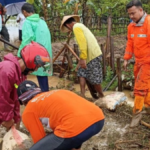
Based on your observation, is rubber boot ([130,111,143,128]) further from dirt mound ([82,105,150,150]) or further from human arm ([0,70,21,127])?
human arm ([0,70,21,127])

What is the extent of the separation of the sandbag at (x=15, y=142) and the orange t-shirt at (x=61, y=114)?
0.60 metres

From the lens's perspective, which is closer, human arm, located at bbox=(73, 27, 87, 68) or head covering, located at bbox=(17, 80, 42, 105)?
head covering, located at bbox=(17, 80, 42, 105)

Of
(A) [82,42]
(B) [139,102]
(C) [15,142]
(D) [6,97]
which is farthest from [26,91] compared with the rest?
(A) [82,42]

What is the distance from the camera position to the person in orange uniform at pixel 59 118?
2195 millimetres

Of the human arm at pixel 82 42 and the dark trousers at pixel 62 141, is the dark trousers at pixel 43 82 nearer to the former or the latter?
the human arm at pixel 82 42

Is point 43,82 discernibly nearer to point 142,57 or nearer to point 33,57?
point 142,57

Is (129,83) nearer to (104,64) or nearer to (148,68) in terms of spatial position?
(104,64)

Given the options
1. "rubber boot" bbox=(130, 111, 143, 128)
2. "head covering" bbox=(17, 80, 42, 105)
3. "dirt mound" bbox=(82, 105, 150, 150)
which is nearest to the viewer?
"head covering" bbox=(17, 80, 42, 105)

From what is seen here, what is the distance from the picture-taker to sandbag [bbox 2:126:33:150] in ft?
9.37

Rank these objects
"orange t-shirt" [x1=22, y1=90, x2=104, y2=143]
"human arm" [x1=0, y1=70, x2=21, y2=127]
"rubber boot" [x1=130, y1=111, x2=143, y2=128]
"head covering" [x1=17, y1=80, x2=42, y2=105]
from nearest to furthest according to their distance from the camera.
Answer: "orange t-shirt" [x1=22, y1=90, x2=104, y2=143] < "head covering" [x1=17, y1=80, x2=42, y2=105] < "human arm" [x1=0, y1=70, x2=21, y2=127] < "rubber boot" [x1=130, y1=111, x2=143, y2=128]

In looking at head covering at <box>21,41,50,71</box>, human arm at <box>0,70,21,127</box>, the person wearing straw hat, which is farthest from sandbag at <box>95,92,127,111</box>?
head covering at <box>21,41,50,71</box>

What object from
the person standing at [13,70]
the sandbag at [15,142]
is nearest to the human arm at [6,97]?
the person standing at [13,70]

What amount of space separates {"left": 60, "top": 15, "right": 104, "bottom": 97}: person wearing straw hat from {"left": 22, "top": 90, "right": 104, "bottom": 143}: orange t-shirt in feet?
6.87

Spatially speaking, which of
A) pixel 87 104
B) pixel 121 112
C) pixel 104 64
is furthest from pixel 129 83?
pixel 87 104
